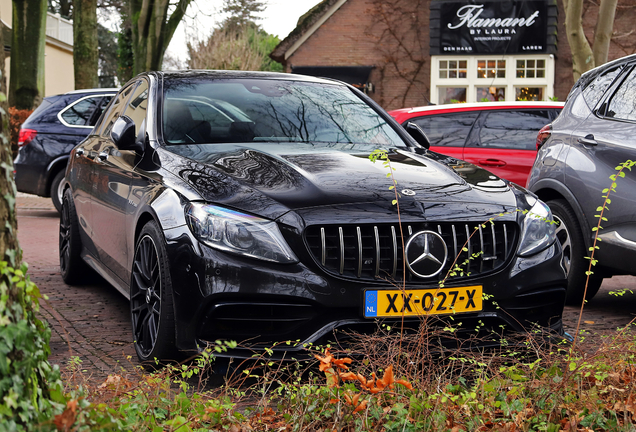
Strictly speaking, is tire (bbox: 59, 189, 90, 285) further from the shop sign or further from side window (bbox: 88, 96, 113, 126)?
the shop sign

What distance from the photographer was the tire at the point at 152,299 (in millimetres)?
3496

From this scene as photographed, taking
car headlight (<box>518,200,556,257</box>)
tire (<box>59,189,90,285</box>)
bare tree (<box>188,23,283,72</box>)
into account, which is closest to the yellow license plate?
car headlight (<box>518,200,556,257</box>)

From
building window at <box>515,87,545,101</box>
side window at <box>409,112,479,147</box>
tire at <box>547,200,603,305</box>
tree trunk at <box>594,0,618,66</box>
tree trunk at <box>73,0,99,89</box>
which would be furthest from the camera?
building window at <box>515,87,545,101</box>

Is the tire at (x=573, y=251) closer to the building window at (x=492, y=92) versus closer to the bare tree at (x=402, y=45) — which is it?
the building window at (x=492, y=92)

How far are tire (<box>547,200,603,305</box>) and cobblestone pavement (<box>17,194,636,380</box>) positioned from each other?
6.4 inches

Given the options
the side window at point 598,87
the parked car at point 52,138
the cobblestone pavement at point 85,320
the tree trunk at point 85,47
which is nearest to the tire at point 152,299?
the cobblestone pavement at point 85,320

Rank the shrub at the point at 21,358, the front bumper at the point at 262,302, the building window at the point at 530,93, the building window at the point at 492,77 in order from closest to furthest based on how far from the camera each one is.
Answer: the shrub at the point at 21,358 → the front bumper at the point at 262,302 → the building window at the point at 492,77 → the building window at the point at 530,93

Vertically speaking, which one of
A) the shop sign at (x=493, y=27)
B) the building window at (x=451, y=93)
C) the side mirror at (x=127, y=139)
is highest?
the shop sign at (x=493, y=27)

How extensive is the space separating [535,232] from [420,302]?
815 millimetres

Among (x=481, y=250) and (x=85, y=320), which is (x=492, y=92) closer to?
(x=85, y=320)

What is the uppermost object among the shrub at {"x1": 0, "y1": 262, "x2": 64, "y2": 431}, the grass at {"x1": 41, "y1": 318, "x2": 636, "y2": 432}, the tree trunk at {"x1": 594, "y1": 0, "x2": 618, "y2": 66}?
the tree trunk at {"x1": 594, "y1": 0, "x2": 618, "y2": 66}

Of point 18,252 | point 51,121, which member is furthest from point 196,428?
point 51,121

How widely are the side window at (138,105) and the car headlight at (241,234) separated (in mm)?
1620

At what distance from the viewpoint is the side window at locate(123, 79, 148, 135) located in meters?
4.86
